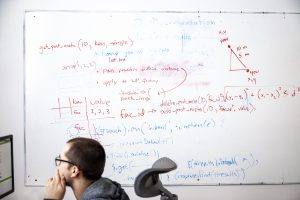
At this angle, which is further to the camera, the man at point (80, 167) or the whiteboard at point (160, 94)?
the whiteboard at point (160, 94)

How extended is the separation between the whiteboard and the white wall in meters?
0.06

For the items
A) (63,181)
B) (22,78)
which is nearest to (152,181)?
(63,181)

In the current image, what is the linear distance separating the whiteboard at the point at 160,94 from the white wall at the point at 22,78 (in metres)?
0.06

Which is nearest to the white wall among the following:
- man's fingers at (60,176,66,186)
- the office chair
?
man's fingers at (60,176,66,186)

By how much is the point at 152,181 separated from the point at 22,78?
1.67m

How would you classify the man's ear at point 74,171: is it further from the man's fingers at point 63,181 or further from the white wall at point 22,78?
the white wall at point 22,78

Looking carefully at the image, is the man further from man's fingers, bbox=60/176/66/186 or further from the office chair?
the office chair

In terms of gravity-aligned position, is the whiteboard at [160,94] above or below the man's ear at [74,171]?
above

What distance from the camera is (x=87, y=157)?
1.78 meters

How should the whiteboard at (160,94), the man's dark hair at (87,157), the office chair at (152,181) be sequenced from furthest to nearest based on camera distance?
the whiteboard at (160,94) → the man's dark hair at (87,157) → the office chair at (152,181)

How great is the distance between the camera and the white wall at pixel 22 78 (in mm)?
2762

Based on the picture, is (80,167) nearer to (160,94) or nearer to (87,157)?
(87,157)

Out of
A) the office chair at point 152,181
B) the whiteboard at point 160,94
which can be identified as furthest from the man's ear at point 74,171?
the whiteboard at point 160,94

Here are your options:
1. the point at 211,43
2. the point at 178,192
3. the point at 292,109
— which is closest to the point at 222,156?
the point at 178,192
